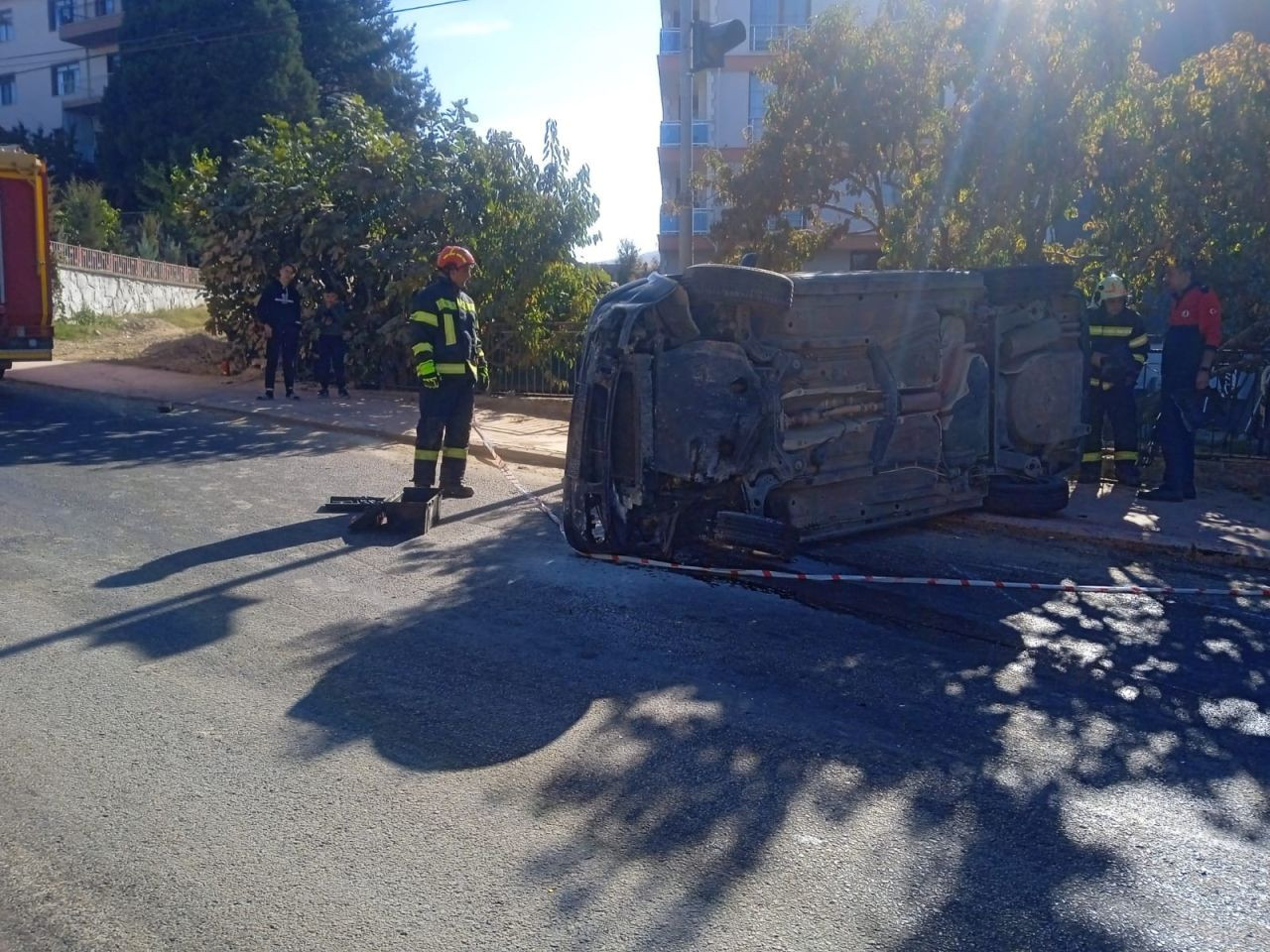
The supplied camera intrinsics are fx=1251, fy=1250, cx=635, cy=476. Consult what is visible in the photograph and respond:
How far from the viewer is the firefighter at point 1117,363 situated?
1028cm

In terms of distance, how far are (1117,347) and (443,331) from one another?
549 cm

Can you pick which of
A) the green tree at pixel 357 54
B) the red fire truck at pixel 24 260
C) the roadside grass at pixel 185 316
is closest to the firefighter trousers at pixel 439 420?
the red fire truck at pixel 24 260

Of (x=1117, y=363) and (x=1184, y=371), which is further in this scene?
(x=1117, y=363)

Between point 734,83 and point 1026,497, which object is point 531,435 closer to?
point 1026,497

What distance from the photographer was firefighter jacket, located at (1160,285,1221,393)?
9.83 metres

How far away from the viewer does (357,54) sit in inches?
1806

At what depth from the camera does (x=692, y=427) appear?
7484 mm

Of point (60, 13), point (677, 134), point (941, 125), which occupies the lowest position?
point (941, 125)

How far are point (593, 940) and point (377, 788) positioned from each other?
4.17 ft

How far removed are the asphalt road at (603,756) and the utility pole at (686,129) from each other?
15.2ft

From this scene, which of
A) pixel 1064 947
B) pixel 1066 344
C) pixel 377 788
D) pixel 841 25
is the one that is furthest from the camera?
pixel 841 25

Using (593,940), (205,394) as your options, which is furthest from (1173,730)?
(205,394)

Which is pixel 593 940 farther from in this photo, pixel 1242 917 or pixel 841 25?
pixel 841 25

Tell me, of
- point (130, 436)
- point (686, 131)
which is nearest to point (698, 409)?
point (686, 131)
